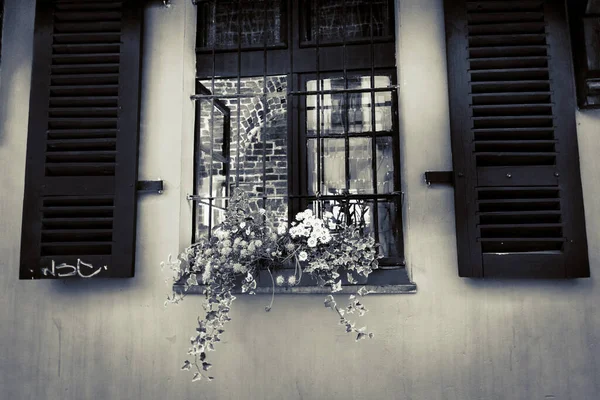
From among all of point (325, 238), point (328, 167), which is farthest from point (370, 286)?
point (328, 167)

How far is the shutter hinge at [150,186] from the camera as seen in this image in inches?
113

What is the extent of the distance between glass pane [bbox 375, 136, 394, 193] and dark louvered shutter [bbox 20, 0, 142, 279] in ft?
5.07

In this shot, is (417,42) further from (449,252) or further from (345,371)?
(345,371)

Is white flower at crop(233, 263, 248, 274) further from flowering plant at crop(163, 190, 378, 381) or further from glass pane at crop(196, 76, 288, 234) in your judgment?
glass pane at crop(196, 76, 288, 234)

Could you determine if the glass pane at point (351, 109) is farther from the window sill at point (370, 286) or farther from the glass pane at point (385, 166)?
the window sill at point (370, 286)

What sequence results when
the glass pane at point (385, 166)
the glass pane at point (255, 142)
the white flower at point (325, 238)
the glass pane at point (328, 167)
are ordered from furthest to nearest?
the glass pane at point (255, 142), the glass pane at point (328, 167), the glass pane at point (385, 166), the white flower at point (325, 238)

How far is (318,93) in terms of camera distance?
288 cm

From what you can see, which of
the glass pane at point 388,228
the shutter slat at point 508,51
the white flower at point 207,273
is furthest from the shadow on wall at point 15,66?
the shutter slat at point 508,51

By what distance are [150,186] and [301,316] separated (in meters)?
1.20

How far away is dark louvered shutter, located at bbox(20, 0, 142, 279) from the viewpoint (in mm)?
2816

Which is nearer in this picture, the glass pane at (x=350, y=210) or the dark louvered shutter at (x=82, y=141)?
the dark louvered shutter at (x=82, y=141)

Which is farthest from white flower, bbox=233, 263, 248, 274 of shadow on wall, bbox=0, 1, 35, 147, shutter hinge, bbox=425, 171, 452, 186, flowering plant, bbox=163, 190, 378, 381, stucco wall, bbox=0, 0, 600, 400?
shadow on wall, bbox=0, 1, 35, 147

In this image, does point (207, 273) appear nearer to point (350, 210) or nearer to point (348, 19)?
point (350, 210)

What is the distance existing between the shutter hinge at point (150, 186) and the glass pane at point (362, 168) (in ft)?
4.28
